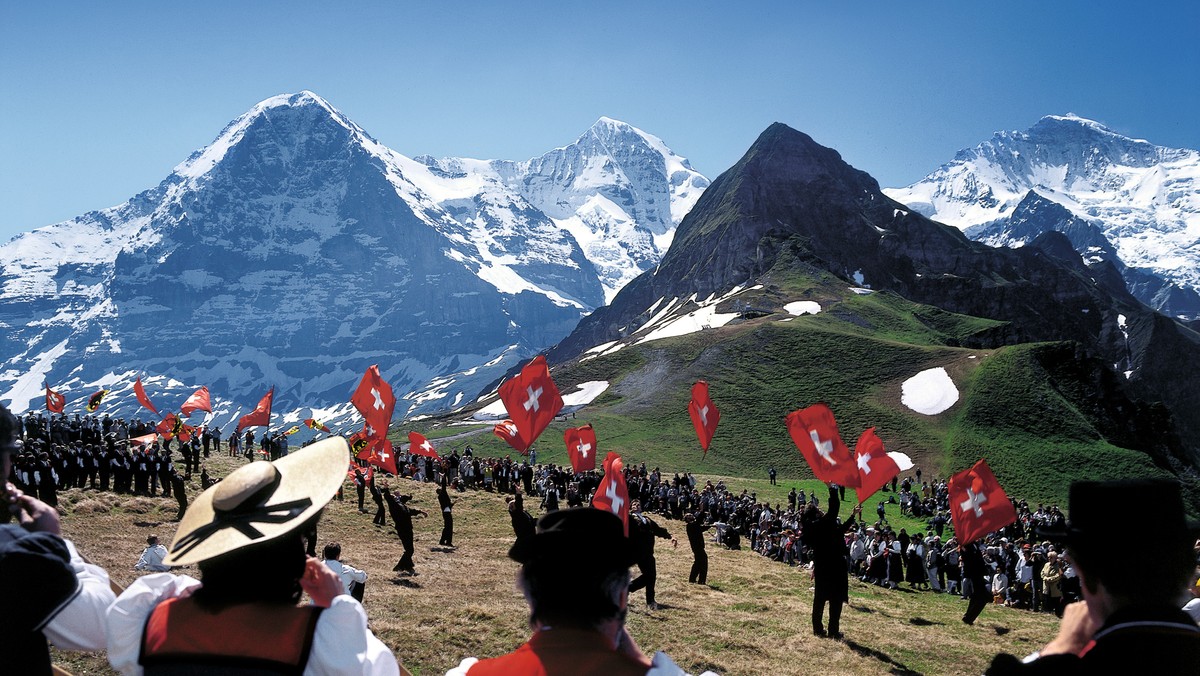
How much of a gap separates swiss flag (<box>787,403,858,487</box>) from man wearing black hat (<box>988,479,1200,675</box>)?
44.9 feet

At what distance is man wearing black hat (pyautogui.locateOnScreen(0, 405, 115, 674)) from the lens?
349 centimetres

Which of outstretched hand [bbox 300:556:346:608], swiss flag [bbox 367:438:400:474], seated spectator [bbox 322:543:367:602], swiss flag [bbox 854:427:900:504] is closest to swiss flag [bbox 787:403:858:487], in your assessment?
swiss flag [bbox 854:427:900:504]

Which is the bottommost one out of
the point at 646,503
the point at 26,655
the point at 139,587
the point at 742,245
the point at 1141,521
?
the point at 646,503

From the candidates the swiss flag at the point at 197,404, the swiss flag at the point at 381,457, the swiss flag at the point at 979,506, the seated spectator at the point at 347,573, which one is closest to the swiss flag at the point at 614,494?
the seated spectator at the point at 347,573

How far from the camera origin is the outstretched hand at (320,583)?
3.73m

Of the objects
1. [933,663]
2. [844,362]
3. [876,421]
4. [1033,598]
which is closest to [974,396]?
[876,421]

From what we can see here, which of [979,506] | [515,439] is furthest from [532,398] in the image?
[979,506]

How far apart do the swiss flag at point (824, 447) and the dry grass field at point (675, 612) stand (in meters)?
3.10

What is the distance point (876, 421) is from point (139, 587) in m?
78.8

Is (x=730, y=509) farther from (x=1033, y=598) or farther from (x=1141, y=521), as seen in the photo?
(x=1141, y=521)

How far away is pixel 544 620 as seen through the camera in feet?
11.5

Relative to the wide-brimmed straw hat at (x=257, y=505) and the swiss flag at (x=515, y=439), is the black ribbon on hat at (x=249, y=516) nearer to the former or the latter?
the wide-brimmed straw hat at (x=257, y=505)

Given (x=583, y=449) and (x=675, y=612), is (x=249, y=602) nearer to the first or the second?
(x=675, y=612)

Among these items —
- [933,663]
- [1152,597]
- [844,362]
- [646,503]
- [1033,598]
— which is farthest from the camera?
[844,362]
